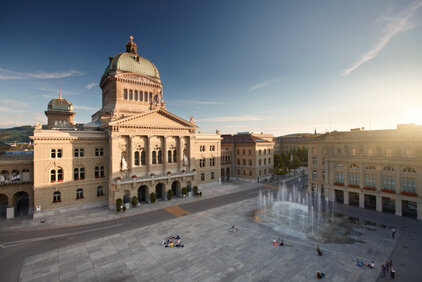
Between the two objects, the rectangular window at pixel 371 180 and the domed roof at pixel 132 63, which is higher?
the domed roof at pixel 132 63

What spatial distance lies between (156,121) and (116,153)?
11171 millimetres

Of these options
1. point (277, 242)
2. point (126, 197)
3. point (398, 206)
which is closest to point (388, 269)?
point (277, 242)

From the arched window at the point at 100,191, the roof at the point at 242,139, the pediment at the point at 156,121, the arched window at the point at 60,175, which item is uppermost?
the pediment at the point at 156,121

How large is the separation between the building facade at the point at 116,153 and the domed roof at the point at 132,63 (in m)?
0.25

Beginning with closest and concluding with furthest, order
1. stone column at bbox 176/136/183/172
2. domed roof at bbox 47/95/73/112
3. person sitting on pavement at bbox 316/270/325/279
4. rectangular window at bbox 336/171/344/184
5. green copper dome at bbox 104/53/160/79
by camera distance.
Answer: person sitting on pavement at bbox 316/270/325/279, rectangular window at bbox 336/171/344/184, stone column at bbox 176/136/183/172, green copper dome at bbox 104/53/160/79, domed roof at bbox 47/95/73/112

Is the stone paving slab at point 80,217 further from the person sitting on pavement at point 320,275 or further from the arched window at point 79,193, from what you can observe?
the person sitting on pavement at point 320,275

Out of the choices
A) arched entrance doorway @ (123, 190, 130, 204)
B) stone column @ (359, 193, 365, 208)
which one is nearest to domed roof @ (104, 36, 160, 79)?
arched entrance doorway @ (123, 190, 130, 204)

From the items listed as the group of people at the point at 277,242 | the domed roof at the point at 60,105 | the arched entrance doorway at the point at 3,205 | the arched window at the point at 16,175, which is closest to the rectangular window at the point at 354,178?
the group of people at the point at 277,242

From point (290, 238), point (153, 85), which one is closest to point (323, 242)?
point (290, 238)

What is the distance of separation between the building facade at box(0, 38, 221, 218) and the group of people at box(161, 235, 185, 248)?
18219 mm

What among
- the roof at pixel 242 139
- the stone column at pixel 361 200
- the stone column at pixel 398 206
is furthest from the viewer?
the roof at pixel 242 139

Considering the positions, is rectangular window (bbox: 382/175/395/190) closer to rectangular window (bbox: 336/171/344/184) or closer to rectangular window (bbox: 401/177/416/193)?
rectangular window (bbox: 401/177/416/193)

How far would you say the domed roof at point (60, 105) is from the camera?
58.9m

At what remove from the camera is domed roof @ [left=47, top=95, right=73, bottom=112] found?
58.9 meters
